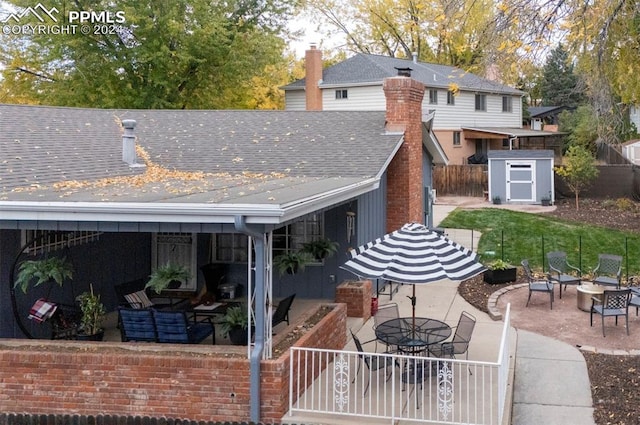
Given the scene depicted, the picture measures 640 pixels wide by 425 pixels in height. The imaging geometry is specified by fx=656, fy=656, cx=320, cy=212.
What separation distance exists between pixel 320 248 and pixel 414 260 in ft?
13.0

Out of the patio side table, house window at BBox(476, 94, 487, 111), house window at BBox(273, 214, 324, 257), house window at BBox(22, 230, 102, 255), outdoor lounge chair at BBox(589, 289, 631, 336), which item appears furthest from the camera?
house window at BBox(476, 94, 487, 111)

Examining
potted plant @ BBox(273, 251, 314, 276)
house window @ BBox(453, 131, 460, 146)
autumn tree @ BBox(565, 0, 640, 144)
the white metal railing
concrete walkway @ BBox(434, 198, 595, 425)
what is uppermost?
house window @ BBox(453, 131, 460, 146)

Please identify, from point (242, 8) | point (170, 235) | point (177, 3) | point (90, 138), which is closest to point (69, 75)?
point (177, 3)

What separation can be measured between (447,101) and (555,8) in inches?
1126

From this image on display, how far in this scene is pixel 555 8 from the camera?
10273mm

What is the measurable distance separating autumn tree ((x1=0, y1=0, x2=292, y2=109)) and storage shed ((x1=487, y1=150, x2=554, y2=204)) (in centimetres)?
1225

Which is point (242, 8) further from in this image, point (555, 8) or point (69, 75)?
point (555, 8)

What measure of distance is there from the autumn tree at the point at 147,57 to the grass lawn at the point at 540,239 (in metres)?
13.1

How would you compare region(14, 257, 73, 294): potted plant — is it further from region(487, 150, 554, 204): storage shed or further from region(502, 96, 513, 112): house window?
region(502, 96, 513, 112): house window

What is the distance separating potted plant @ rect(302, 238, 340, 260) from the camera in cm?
1239

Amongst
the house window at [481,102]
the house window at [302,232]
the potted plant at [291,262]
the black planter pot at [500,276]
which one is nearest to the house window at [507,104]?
the house window at [481,102]

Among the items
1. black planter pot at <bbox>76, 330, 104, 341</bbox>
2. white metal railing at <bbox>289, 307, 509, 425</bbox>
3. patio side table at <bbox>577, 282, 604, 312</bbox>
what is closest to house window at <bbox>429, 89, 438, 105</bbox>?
patio side table at <bbox>577, 282, 604, 312</bbox>

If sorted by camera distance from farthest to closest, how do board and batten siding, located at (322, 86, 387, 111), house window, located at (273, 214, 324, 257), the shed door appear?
1. board and batten siding, located at (322, 86, 387, 111)
2. the shed door
3. house window, located at (273, 214, 324, 257)

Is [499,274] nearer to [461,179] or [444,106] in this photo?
[461,179]
